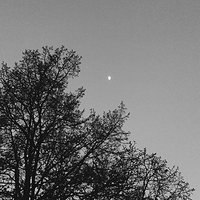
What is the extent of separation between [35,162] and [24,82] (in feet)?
12.3

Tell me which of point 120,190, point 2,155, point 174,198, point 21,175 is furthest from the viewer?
point 174,198

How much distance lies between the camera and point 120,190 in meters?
11.4

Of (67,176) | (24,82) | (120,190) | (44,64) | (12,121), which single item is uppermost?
(44,64)

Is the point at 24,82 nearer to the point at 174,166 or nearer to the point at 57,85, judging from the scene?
the point at 57,85

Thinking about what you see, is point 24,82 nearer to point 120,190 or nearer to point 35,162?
point 35,162

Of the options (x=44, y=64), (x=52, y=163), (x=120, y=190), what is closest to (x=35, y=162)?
(x=52, y=163)

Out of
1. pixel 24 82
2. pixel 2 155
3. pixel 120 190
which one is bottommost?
pixel 120 190

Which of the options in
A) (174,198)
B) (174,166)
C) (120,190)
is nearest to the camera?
(120,190)

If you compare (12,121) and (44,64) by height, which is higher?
(44,64)

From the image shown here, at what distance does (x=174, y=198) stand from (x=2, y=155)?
1582 cm

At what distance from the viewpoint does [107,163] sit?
12953mm

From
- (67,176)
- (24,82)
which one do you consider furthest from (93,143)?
(24,82)

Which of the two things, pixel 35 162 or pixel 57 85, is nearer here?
pixel 35 162

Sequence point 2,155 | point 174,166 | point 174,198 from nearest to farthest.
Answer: point 2,155, point 174,198, point 174,166
